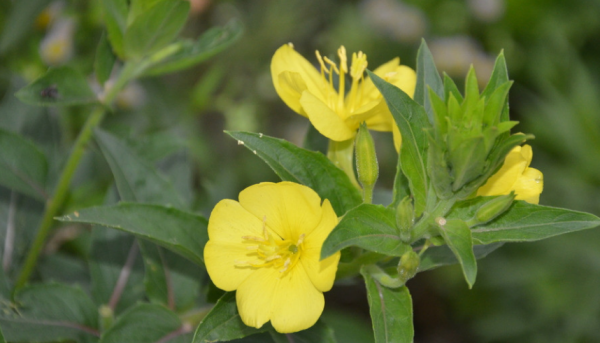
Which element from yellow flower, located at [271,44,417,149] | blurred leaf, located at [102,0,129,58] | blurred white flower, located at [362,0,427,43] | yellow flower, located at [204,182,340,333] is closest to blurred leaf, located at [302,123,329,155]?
yellow flower, located at [271,44,417,149]

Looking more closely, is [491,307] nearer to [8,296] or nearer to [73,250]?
[73,250]

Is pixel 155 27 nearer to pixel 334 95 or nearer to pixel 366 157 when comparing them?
pixel 334 95

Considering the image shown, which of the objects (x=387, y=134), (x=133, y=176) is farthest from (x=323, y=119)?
(x=387, y=134)

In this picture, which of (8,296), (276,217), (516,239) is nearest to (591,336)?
(516,239)

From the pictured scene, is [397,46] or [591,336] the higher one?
[397,46]

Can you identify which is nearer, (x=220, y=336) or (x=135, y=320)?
(x=220, y=336)

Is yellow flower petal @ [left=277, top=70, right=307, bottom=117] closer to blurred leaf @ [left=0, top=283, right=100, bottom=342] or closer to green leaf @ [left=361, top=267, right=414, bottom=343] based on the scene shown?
green leaf @ [left=361, top=267, right=414, bottom=343]
